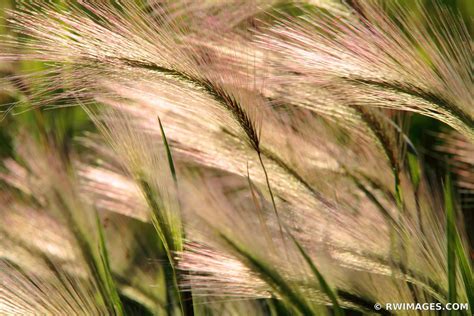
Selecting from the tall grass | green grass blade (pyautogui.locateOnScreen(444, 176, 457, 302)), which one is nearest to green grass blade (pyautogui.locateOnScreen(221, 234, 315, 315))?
the tall grass

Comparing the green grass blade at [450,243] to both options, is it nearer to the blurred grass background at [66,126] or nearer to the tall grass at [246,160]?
the tall grass at [246,160]

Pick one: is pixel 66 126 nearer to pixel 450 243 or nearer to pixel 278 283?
pixel 278 283

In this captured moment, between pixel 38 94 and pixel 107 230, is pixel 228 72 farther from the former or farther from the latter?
pixel 107 230

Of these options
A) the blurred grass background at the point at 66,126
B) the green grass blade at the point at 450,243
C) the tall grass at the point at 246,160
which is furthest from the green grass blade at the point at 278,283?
the blurred grass background at the point at 66,126

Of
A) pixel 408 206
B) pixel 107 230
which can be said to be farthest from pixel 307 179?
pixel 107 230

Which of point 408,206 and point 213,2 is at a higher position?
point 213,2

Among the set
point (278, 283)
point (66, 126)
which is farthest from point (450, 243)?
point (66, 126)

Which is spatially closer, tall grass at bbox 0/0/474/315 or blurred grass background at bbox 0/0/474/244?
tall grass at bbox 0/0/474/315

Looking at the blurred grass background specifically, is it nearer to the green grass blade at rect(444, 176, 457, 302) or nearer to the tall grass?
the tall grass
